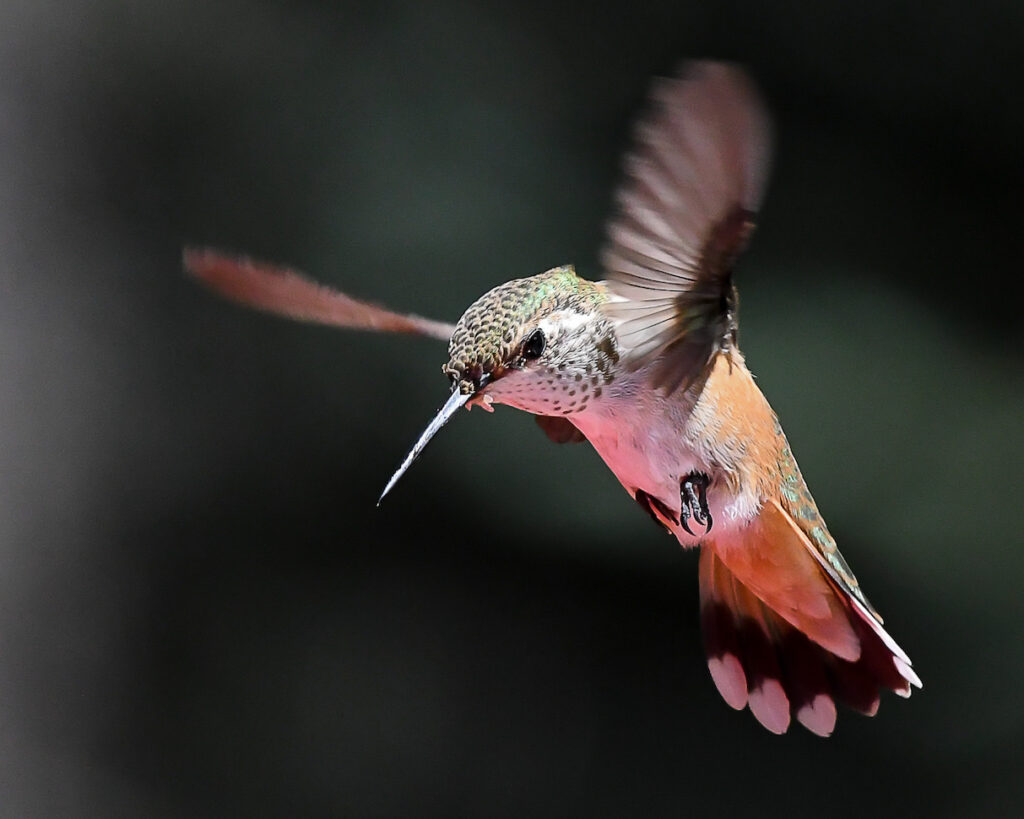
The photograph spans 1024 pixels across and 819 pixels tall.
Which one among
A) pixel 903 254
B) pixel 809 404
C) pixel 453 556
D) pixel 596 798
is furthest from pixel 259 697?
pixel 903 254

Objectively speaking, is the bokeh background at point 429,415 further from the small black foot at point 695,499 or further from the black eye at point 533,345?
the black eye at point 533,345

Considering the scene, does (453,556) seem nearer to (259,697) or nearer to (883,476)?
(259,697)

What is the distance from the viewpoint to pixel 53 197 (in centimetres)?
153

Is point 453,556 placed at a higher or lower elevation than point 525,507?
lower

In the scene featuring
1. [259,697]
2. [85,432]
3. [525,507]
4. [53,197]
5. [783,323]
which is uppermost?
[783,323]

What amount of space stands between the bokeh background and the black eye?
87 centimetres

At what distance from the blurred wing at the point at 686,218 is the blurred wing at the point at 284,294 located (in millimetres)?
99

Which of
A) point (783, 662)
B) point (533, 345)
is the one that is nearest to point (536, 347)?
point (533, 345)

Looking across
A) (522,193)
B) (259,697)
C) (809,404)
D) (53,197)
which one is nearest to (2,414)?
(53,197)

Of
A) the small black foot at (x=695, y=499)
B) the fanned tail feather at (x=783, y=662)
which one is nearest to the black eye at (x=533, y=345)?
the small black foot at (x=695, y=499)

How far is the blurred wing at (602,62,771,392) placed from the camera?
0.34 meters

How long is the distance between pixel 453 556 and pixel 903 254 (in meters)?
0.67

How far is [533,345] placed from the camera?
48 centimetres

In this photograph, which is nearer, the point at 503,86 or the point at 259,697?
the point at 503,86
